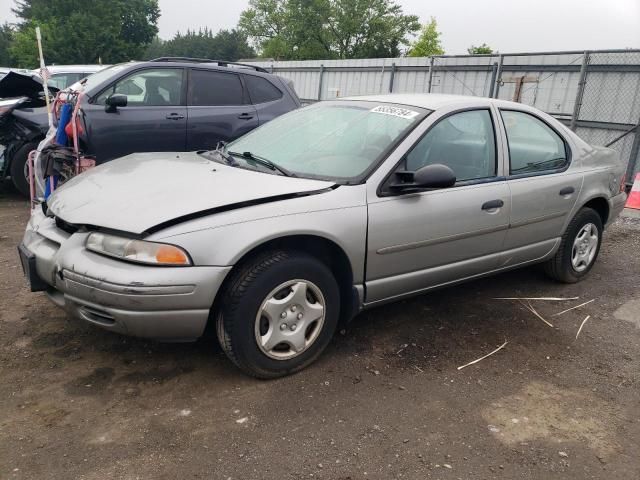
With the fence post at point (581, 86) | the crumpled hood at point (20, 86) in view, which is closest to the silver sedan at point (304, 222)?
the crumpled hood at point (20, 86)

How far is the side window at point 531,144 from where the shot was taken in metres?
3.87

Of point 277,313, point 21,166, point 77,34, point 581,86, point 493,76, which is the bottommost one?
point 21,166

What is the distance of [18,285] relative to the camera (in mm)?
4090

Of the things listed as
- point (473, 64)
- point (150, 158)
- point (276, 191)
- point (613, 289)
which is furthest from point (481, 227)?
point (473, 64)

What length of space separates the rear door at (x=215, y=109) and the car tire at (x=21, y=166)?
7.32ft

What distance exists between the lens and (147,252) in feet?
8.35

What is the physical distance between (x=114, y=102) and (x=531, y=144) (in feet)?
13.6

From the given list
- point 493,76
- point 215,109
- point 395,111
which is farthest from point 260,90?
point 493,76

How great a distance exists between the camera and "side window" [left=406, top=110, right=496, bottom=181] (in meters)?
3.37

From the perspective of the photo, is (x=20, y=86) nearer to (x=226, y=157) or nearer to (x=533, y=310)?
(x=226, y=157)

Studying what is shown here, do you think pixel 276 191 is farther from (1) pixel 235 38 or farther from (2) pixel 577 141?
(1) pixel 235 38

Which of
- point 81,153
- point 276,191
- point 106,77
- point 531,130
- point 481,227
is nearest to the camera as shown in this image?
point 276,191

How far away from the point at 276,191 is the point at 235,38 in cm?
9300

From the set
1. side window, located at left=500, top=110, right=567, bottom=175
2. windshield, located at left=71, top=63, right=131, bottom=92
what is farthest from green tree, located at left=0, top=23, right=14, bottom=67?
side window, located at left=500, top=110, right=567, bottom=175
